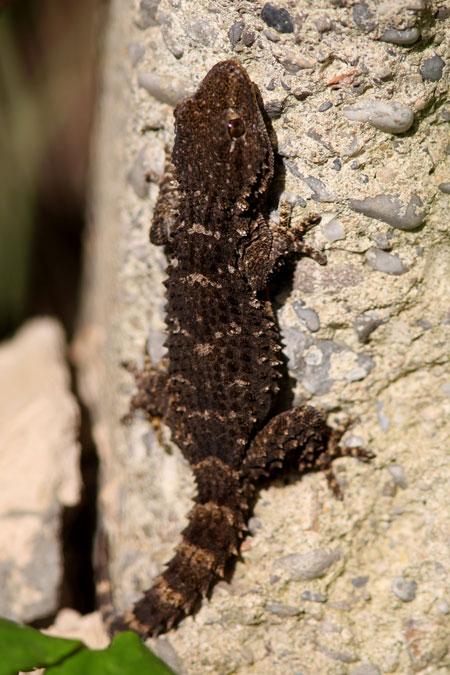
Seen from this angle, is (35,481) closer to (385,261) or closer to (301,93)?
(385,261)

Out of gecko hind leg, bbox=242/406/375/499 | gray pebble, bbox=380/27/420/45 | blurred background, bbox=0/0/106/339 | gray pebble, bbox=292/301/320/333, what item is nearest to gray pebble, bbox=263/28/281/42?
gray pebble, bbox=380/27/420/45

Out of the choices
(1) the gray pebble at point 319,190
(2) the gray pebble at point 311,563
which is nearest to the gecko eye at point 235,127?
(1) the gray pebble at point 319,190

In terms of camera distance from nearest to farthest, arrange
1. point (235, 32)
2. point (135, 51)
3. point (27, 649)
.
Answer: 1. point (27, 649)
2. point (235, 32)
3. point (135, 51)

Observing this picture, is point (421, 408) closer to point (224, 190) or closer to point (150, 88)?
point (224, 190)

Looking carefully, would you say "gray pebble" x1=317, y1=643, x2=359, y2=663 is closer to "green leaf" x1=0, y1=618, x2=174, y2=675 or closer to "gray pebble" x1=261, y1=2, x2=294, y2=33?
"green leaf" x1=0, y1=618, x2=174, y2=675

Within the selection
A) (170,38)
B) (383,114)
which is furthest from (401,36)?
(170,38)

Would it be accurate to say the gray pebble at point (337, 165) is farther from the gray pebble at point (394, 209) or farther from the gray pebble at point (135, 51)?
the gray pebble at point (135, 51)
